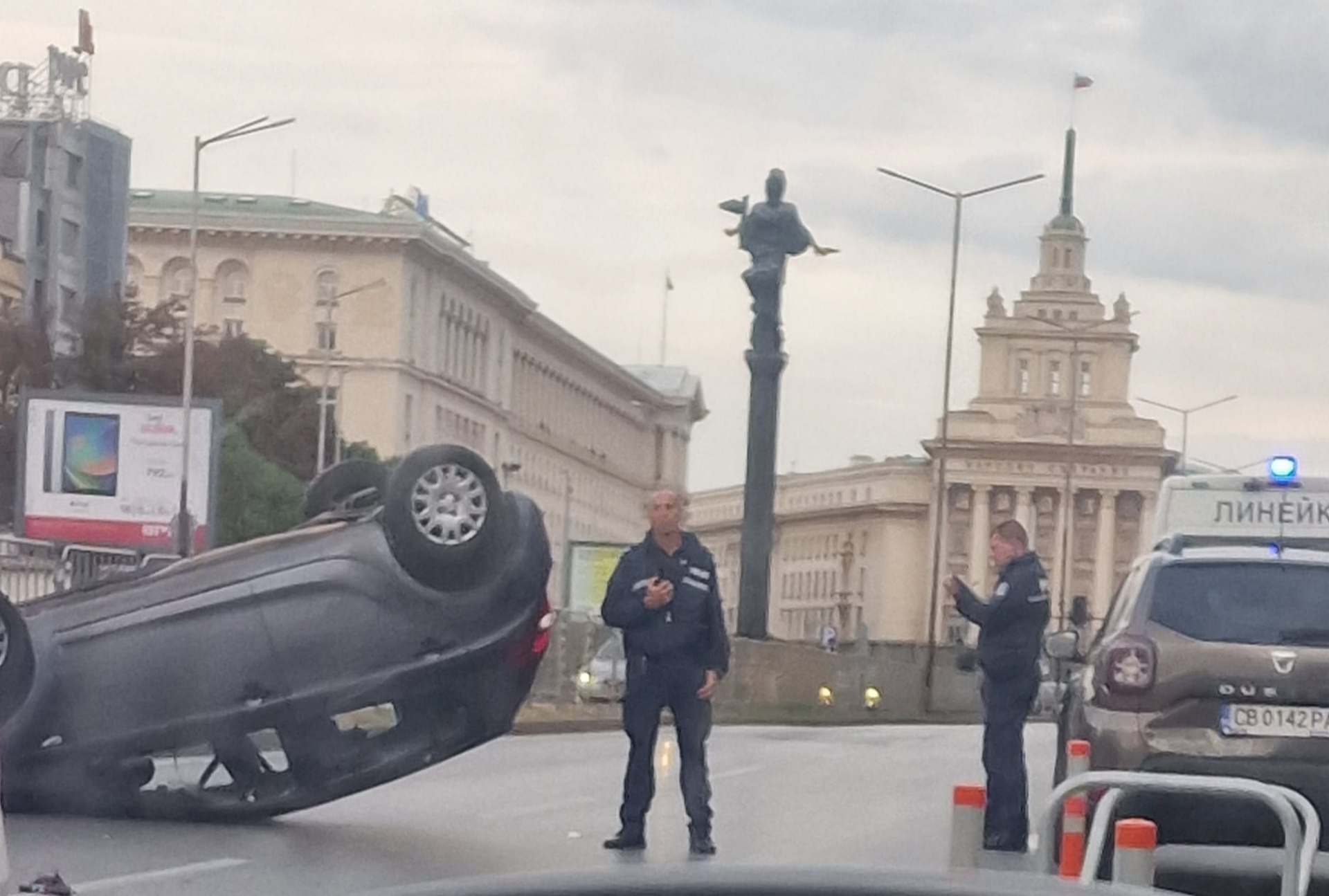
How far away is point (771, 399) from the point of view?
61312mm

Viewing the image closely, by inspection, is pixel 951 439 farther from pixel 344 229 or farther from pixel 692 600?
pixel 692 600

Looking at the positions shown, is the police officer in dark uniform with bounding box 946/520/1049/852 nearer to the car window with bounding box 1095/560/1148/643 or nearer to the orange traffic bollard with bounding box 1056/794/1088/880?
the car window with bounding box 1095/560/1148/643

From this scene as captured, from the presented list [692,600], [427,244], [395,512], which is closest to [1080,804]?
[692,600]

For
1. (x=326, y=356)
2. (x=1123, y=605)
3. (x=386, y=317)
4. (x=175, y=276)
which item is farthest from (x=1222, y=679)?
(x=175, y=276)

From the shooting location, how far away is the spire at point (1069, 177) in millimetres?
163625

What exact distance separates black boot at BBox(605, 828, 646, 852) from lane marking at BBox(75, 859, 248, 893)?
1.87 m

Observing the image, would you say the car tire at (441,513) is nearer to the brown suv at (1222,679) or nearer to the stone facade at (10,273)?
the brown suv at (1222,679)

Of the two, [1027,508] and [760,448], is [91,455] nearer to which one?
[760,448]

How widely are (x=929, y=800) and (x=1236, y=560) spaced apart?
7.65 meters

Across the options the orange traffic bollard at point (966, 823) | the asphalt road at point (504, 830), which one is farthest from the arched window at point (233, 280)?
the orange traffic bollard at point (966, 823)

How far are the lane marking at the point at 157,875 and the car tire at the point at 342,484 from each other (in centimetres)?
277

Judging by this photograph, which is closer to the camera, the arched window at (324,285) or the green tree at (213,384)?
the green tree at (213,384)

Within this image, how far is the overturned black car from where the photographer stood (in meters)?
14.7

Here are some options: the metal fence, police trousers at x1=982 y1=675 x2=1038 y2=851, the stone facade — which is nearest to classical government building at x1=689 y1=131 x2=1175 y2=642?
the stone facade
